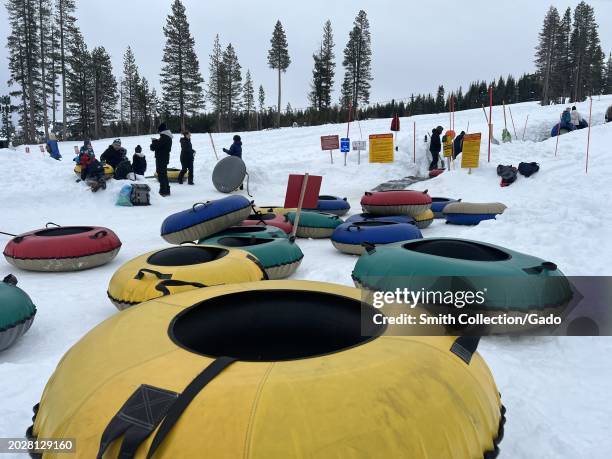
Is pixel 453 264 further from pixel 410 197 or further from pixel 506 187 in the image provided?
pixel 506 187

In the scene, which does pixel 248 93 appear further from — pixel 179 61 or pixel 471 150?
pixel 471 150

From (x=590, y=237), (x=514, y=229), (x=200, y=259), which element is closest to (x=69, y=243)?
(x=200, y=259)

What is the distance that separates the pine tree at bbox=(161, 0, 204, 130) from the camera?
36.8 metres

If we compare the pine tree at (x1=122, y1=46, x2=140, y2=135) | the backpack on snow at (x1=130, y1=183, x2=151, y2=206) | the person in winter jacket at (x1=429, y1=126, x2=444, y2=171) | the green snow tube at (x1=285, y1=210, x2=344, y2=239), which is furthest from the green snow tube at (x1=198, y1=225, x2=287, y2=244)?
the pine tree at (x1=122, y1=46, x2=140, y2=135)

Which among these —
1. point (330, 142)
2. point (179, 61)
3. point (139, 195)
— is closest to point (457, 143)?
point (330, 142)

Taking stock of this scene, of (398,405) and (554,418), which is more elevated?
(398,405)

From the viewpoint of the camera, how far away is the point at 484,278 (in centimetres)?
346

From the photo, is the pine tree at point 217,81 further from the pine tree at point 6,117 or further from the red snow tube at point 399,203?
the red snow tube at point 399,203

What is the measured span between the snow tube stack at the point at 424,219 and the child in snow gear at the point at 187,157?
8315 mm

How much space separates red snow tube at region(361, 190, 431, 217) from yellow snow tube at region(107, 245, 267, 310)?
164 inches

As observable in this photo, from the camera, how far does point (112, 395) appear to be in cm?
143

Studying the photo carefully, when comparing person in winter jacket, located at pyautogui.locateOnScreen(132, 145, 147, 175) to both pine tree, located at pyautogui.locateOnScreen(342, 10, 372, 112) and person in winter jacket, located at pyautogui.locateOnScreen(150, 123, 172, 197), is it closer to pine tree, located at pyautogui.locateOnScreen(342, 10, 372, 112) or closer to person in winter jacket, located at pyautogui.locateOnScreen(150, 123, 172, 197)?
person in winter jacket, located at pyautogui.locateOnScreen(150, 123, 172, 197)

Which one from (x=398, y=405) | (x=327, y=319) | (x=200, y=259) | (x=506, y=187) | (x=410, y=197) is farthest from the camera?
(x=506, y=187)

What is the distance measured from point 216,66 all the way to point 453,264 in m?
49.0
